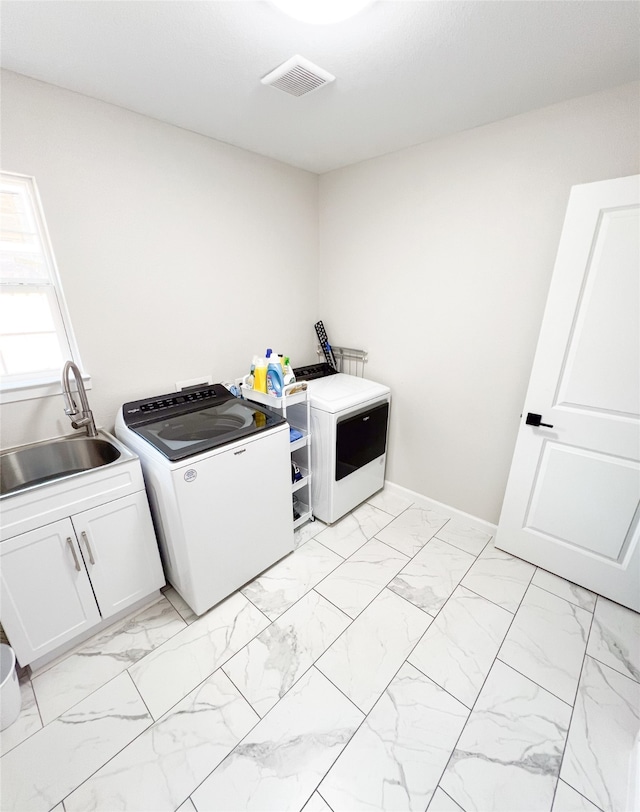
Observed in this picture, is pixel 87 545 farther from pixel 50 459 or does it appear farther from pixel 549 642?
pixel 549 642

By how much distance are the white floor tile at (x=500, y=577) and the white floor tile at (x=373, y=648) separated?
1.29ft

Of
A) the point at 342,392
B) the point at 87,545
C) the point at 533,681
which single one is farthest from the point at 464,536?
the point at 87,545

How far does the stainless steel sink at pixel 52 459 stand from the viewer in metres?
1.53

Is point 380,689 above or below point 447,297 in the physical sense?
below

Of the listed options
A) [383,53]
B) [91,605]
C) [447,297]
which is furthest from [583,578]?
[383,53]

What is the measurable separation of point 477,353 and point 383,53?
4.66 ft

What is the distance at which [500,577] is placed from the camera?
6.18 ft

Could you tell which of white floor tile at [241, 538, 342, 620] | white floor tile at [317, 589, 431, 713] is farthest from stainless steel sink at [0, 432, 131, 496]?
white floor tile at [317, 589, 431, 713]

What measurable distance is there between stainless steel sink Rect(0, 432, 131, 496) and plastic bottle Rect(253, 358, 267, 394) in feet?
2.47

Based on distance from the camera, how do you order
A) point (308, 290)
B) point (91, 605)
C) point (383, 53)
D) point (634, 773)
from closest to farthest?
1. point (634, 773)
2. point (383, 53)
3. point (91, 605)
4. point (308, 290)

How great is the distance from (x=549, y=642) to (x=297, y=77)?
2619mm

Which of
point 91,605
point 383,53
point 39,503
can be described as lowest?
point 91,605

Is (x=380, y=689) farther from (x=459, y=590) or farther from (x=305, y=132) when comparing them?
(x=305, y=132)

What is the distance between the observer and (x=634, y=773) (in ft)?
3.53
